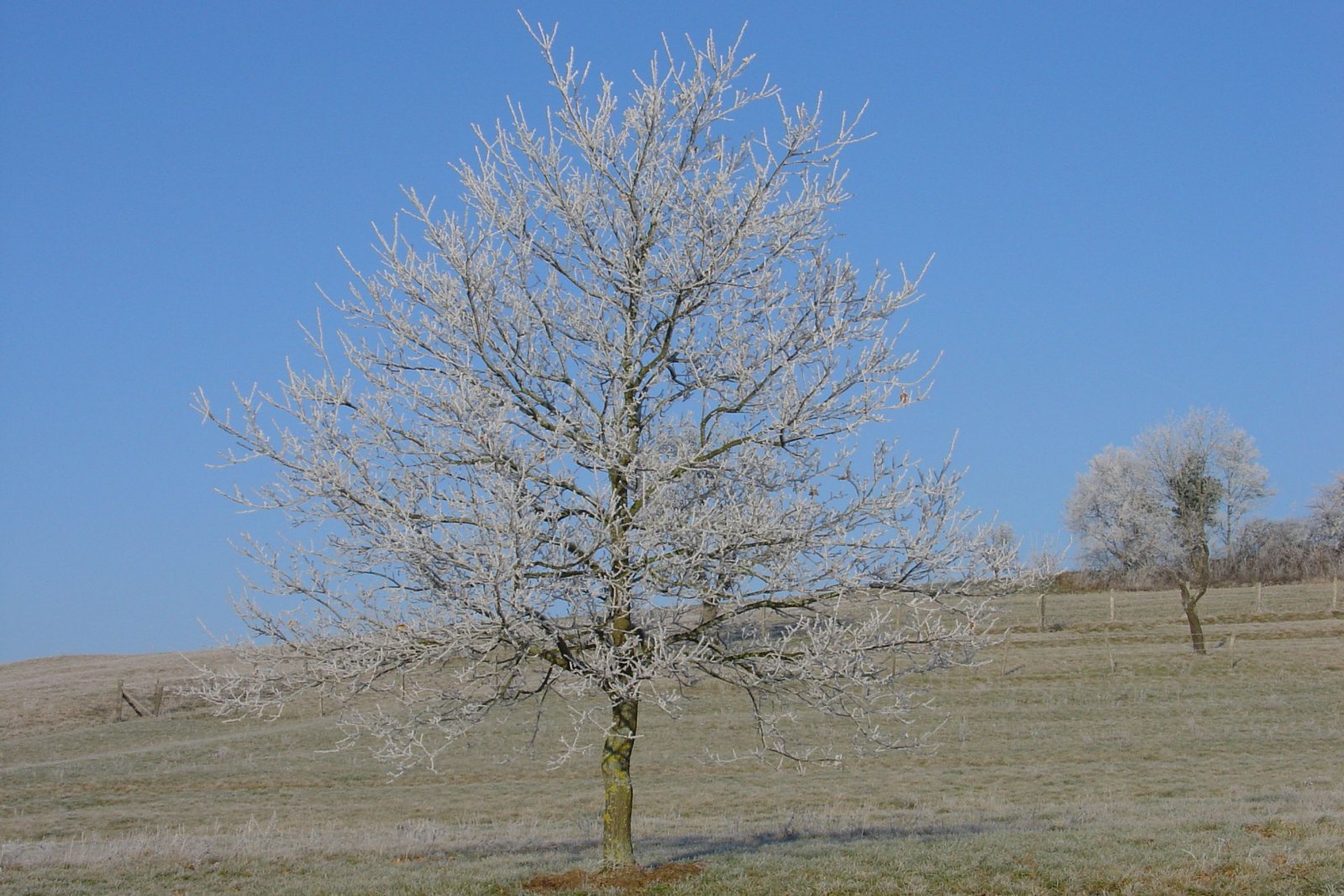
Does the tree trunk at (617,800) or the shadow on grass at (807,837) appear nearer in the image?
the tree trunk at (617,800)

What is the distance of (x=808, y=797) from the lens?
2309 centimetres

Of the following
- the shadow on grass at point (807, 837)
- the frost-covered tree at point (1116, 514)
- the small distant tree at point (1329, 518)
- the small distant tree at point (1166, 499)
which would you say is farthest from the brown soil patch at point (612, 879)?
the small distant tree at point (1329, 518)

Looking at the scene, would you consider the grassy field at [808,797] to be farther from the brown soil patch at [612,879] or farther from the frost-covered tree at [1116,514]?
the frost-covered tree at [1116,514]

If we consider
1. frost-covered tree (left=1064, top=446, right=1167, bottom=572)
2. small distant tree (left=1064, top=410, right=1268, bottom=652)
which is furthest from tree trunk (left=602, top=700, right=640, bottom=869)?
frost-covered tree (left=1064, top=446, right=1167, bottom=572)

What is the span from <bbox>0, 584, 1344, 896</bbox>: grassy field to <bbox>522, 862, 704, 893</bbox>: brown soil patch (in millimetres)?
52

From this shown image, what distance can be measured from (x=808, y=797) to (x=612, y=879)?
13.8 m

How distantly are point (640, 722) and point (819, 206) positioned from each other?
29607 millimetres

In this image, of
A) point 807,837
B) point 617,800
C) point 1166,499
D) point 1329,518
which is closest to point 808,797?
point 807,837

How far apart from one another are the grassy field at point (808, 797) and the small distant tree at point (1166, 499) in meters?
14.6

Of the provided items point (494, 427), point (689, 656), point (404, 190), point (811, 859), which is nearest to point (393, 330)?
point (404, 190)

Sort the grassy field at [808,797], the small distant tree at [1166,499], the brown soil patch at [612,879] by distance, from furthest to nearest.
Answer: the small distant tree at [1166,499]
the grassy field at [808,797]
the brown soil patch at [612,879]

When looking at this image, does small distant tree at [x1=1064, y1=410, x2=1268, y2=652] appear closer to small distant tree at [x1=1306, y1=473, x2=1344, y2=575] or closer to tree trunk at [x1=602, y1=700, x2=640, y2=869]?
small distant tree at [x1=1306, y1=473, x2=1344, y2=575]

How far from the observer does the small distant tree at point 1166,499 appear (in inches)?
2559

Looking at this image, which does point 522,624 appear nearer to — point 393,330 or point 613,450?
point 613,450
